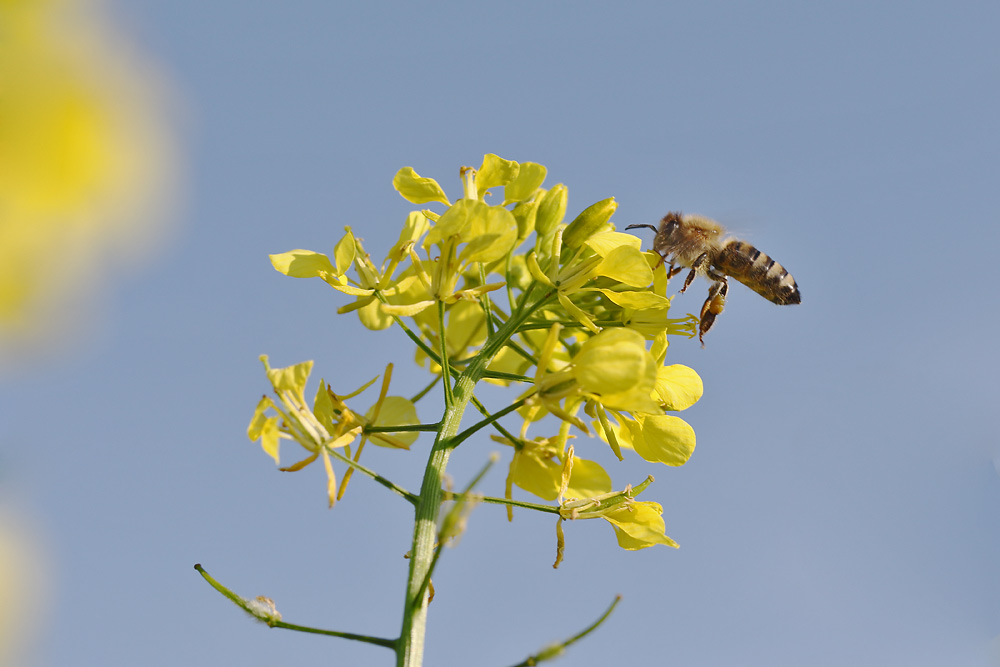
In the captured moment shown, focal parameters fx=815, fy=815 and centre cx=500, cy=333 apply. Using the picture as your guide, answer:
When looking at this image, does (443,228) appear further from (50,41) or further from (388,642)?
(50,41)

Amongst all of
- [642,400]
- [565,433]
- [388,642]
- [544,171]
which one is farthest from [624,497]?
[544,171]

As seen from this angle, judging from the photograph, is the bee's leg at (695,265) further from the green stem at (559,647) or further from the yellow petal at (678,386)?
the green stem at (559,647)

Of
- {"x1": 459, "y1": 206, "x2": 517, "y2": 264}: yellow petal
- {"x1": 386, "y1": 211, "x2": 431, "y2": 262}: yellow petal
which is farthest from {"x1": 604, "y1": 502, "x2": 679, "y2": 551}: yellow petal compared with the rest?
{"x1": 386, "y1": 211, "x2": 431, "y2": 262}: yellow petal

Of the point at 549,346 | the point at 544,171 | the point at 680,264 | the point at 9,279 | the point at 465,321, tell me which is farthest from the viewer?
the point at 680,264

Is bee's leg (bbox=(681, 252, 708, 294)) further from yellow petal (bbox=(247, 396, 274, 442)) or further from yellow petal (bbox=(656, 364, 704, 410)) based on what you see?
yellow petal (bbox=(247, 396, 274, 442))

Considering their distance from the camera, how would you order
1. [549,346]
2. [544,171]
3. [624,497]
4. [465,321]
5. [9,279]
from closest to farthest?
[9,279]
[549,346]
[624,497]
[544,171]
[465,321]

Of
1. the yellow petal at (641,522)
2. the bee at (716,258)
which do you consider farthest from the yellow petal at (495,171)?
the yellow petal at (641,522)

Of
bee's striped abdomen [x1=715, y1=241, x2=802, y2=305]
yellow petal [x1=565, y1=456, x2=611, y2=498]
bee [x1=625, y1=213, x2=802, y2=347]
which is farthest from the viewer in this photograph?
bee's striped abdomen [x1=715, y1=241, x2=802, y2=305]
